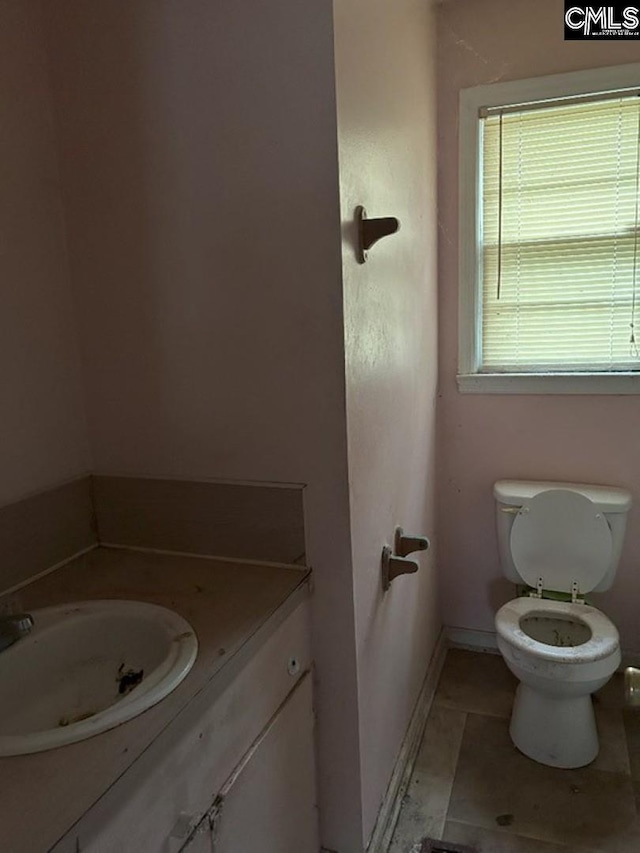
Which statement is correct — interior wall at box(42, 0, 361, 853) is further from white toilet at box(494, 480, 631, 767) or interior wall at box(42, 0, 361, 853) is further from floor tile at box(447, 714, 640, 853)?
white toilet at box(494, 480, 631, 767)

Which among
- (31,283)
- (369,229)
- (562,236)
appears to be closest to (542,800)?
(369,229)

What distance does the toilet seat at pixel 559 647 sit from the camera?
172 centimetres

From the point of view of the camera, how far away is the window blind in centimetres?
198

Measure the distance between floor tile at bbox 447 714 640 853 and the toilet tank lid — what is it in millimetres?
797

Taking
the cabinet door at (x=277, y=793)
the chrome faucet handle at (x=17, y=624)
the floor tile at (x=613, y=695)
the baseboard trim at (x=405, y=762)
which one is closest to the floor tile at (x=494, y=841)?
the baseboard trim at (x=405, y=762)

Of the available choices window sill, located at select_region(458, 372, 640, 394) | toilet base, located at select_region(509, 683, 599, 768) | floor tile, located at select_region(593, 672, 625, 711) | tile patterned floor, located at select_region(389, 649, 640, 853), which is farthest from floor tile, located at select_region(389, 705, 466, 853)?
Answer: window sill, located at select_region(458, 372, 640, 394)

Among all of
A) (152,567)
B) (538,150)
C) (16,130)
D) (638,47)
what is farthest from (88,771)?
(638,47)

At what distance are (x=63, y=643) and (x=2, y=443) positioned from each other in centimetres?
43

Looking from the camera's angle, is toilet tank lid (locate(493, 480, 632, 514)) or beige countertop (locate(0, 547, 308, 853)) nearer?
beige countertop (locate(0, 547, 308, 853))

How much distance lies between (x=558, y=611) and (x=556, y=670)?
0.94ft

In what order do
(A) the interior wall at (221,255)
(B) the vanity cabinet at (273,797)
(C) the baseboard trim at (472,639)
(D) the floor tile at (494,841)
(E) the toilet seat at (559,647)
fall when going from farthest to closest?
1. (C) the baseboard trim at (472,639)
2. (E) the toilet seat at (559,647)
3. (D) the floor tile at (494,841)
4. (A) the interior wall at (221,255)
5. (B) the vanity cabinet at (273,797)

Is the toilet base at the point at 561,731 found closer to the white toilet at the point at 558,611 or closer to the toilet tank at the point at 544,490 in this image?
the white toilet at the point at 558,611

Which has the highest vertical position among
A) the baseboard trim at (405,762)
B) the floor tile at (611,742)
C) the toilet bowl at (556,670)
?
the toilet bowl at (556,670)

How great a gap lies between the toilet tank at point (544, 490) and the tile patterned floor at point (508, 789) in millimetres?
469
